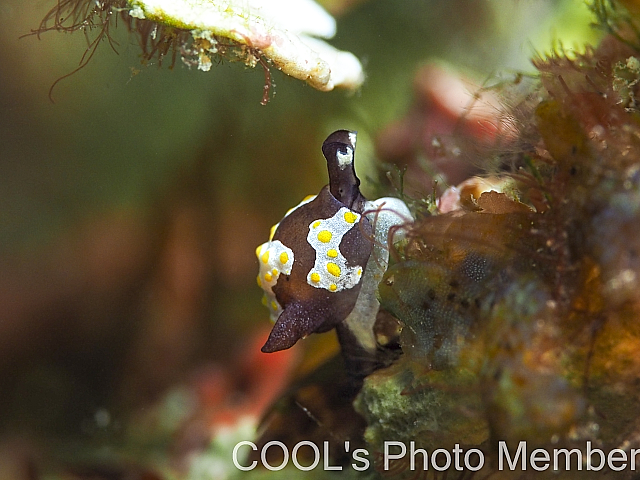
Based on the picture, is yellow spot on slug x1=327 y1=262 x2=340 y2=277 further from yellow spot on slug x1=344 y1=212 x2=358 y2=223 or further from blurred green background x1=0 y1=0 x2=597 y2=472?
blurred green background x1=0 y1=0 x2=597 y2=472

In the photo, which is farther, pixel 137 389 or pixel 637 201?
pixel 137 389

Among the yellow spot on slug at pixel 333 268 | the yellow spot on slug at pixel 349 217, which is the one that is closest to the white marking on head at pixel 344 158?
the yellow spot on slug at pixel 349 217

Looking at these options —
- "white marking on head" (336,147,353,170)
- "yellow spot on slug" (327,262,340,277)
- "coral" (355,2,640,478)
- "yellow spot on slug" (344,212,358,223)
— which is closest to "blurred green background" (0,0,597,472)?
"white marking on head" (336,147,353,170)

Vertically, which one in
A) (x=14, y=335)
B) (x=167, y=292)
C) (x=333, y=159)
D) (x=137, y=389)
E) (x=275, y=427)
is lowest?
(x=275, y=427)

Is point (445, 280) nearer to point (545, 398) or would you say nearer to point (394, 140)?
point (545, 398)

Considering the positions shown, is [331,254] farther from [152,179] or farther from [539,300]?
[152,179]

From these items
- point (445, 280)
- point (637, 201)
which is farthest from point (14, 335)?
point (637, 201)
